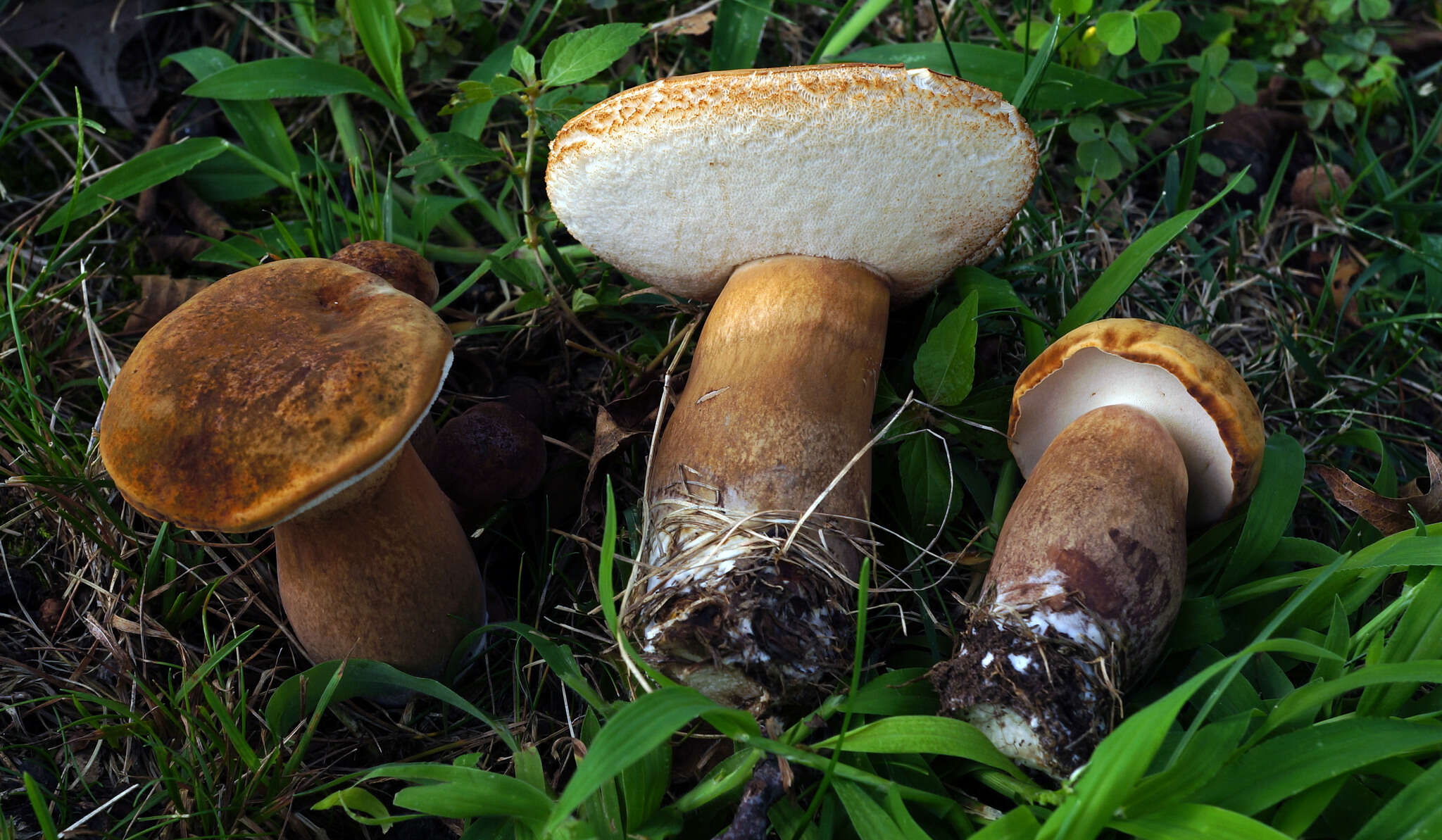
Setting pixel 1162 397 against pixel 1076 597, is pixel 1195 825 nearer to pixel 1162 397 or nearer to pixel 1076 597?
pixel 1076 597

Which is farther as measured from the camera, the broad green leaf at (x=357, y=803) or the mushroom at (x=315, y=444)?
the broad green leaf at (x=357, y=803)

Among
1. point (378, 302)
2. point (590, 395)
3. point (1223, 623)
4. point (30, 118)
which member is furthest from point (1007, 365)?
point (30, 118)

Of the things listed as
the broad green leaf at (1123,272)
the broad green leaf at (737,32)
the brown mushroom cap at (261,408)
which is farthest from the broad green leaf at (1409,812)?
the broad green leaf at (737,32)

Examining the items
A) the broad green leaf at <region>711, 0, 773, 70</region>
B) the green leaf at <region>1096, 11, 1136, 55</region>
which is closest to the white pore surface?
the green leaf at <region>1096, 11, 1136, 55</region>

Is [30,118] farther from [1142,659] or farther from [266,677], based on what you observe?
[1142,659]

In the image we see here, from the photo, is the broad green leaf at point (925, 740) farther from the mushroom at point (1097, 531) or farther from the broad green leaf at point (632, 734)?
the broad green leaf at point (632, 734)

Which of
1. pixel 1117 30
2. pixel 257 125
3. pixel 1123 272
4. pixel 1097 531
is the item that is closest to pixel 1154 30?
pixel 1117 30
